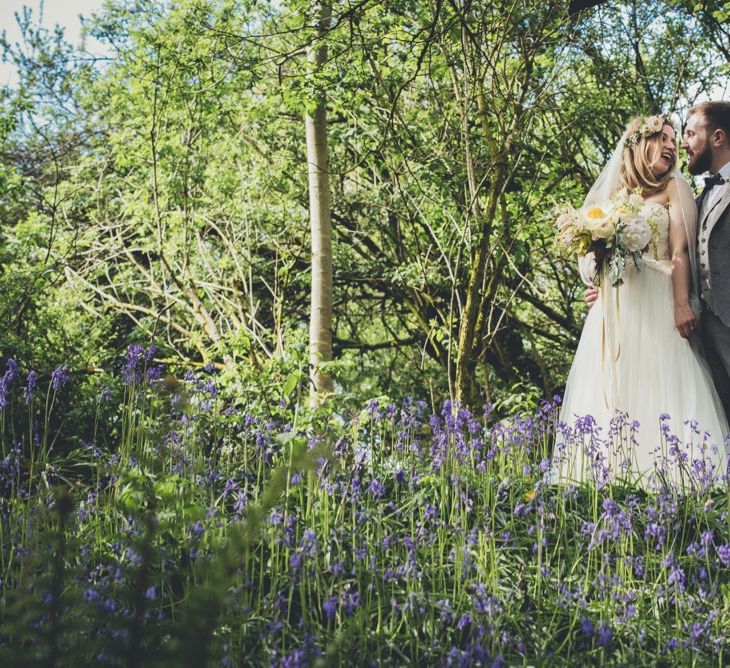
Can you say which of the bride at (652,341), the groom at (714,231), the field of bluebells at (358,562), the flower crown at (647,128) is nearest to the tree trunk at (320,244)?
the field of bluebells at (358,562)

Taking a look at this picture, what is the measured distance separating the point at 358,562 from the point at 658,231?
3170mm

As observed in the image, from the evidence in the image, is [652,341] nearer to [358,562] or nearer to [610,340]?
[610,340]

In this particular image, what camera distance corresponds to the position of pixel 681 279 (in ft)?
16.4

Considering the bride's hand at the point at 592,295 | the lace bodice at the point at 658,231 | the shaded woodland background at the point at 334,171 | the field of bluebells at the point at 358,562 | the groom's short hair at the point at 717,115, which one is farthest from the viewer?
the shaded woodland background at the point at 334,171

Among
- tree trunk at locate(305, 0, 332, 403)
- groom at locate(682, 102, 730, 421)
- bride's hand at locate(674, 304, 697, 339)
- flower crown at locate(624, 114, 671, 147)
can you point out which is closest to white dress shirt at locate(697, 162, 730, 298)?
groom at locate(682, 102, 730, 421)

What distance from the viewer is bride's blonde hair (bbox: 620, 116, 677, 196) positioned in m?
5.24

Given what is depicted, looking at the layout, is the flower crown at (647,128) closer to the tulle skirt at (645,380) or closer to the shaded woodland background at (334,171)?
the tulle skirt at (645,380)

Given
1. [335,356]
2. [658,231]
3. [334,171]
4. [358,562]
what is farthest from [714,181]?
[335,356]

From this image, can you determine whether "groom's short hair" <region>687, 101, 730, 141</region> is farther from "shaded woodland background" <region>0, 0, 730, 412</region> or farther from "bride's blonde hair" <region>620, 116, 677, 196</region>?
"shaded woodland background" <region>0, 0, 730, 412</region>

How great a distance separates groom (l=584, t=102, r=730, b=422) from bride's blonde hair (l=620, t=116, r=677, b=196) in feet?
0.70

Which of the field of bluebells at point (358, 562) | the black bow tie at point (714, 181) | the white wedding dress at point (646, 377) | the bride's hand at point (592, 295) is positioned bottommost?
the field of bluebells at point (358, 562)

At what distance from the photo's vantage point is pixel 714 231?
497 cm

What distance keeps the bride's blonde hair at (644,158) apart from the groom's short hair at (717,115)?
9.8 inches

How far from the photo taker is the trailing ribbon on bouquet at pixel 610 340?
5117mm
